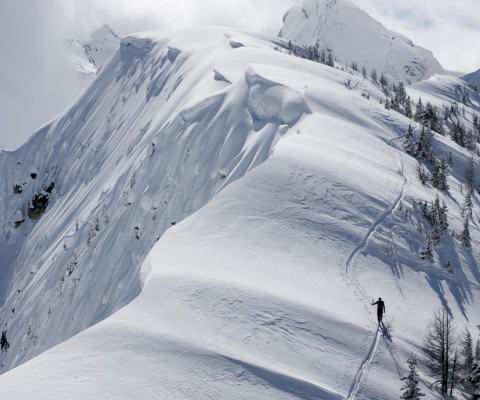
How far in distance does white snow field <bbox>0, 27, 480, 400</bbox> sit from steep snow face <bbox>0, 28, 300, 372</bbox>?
0.20m

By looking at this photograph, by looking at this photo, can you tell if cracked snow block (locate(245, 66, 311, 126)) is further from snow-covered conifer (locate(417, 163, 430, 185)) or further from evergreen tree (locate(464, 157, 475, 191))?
evergreen tree (locate(464, 157, 475, 191))

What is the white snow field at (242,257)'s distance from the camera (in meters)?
11.0

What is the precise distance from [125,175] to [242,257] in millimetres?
22121

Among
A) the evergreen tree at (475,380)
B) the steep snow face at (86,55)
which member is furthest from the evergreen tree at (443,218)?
the steep snow face at (86,55)

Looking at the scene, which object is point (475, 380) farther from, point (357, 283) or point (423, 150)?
point (423, 150)

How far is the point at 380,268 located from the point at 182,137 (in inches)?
739

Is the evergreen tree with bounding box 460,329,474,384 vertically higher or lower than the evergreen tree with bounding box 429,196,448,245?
lower

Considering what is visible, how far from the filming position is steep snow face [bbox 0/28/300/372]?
92.4 feet

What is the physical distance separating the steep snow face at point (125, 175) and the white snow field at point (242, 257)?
0.65ft

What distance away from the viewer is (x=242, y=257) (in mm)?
15969

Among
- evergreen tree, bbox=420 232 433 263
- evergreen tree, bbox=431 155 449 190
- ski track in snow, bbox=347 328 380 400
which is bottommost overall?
ski track in snow, bbox=347 328 380 400

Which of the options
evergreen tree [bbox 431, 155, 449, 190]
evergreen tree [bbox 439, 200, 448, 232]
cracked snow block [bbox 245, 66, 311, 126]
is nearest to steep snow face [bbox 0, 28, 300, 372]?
cracked snow block [bbox 245, 66, 311, 126]

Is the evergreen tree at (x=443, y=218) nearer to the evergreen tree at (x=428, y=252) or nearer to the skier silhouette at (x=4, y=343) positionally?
the evergreen tree at (x=428, y=252)

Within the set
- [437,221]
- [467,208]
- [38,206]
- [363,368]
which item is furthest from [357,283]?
[38,206]
